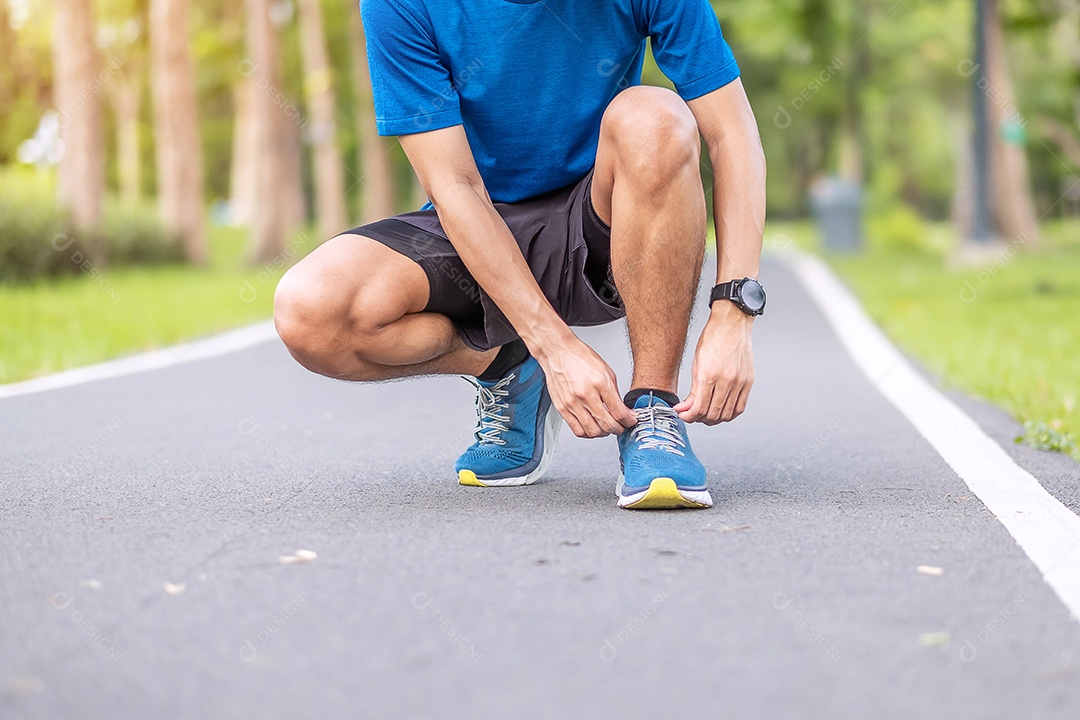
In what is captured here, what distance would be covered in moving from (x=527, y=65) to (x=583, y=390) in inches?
37.9

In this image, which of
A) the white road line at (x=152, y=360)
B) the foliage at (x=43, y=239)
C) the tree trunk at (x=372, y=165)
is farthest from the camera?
the tree trunk at (x=372, y=165)

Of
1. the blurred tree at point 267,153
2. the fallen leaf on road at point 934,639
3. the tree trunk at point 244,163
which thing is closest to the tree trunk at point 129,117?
the tree trunk at point 244,163

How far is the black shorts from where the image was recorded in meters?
3.72

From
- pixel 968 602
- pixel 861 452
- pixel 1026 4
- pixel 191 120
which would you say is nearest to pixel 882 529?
pixel 968 602

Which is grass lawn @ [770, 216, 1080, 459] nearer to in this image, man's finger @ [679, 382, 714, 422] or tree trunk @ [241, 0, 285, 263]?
man's finger @ [679, 382, 714, 422]

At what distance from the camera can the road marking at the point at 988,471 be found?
2859 mm

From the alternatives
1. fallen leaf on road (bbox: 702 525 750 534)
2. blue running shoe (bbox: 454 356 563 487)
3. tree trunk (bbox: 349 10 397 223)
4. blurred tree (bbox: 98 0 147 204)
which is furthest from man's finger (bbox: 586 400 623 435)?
blurred tree (bbox: 98 0 147 204)

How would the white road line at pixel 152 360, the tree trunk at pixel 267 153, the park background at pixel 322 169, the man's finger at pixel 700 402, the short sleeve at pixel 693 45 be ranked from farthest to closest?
the tree trunk at pixel 267 153 < the park background at pixel 322 169 < the white road line at pixel 152 360 < the short sleeve at pixel 693 45 < the man's finger at pixel 700 402

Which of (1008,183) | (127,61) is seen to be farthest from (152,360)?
(127,61)

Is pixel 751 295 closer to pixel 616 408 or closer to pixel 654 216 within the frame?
pixel 654 216

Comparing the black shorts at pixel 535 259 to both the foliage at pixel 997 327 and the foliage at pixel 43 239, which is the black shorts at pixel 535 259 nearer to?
the foliage at pixel 997 327

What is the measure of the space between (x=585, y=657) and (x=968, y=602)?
79cm

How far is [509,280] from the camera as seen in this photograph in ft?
11.3

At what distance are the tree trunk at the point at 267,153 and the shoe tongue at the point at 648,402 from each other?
18.5 metres
